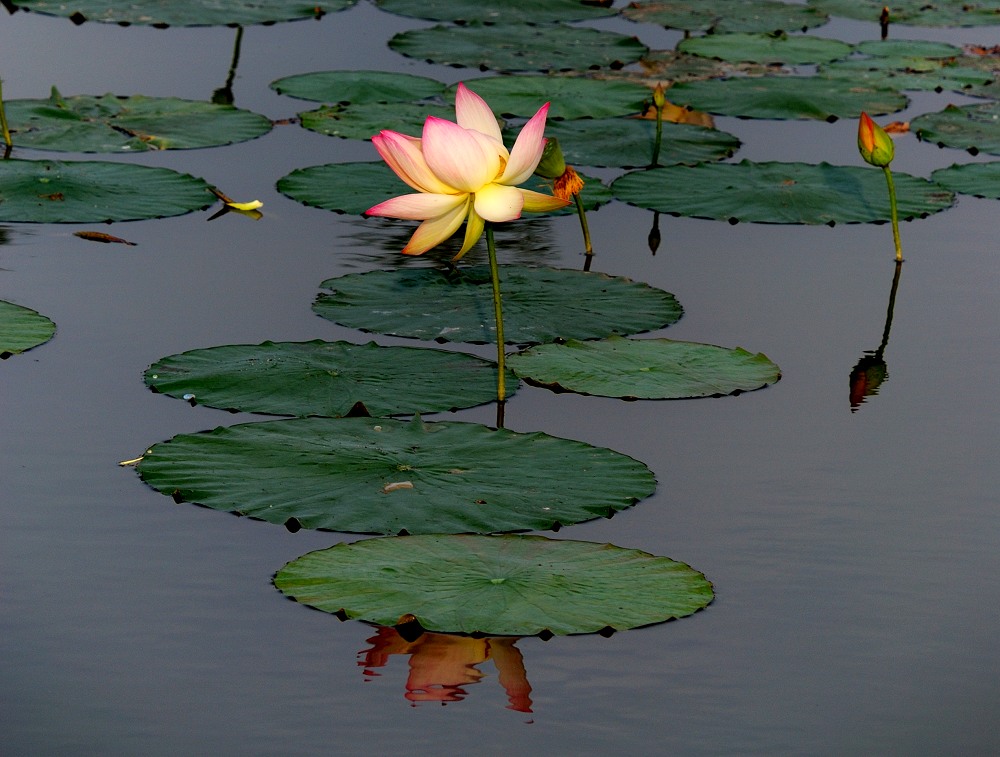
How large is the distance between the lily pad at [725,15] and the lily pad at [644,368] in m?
5.48

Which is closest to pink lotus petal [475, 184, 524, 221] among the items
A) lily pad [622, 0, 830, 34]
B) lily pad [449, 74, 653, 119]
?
lily pad [449, 74, 653, 119]

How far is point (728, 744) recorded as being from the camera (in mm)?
2836

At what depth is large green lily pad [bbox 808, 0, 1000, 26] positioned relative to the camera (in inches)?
407

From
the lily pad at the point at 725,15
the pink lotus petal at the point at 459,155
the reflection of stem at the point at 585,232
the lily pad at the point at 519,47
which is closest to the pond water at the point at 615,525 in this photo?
the reflection of stem at the point at 585,232

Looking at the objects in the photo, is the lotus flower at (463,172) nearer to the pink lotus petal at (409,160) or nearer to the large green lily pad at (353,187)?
the pink lotus petal at (409,160)

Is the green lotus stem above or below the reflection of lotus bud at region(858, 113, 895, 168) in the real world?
below

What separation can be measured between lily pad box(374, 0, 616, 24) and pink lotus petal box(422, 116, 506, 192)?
564 centimetres

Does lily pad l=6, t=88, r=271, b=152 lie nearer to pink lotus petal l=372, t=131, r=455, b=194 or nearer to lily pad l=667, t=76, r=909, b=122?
lily pad l=667, t=76, r=909, b=122

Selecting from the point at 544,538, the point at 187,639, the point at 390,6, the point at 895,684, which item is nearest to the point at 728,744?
the point at 895,684

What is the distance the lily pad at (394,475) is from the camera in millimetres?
3545

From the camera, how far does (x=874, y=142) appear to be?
5.55m

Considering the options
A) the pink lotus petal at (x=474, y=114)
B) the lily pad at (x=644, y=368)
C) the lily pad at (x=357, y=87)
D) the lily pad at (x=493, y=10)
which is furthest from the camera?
the lily pad at (x=493, y=10)

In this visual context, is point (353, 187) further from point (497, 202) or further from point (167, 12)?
point (167, 12)

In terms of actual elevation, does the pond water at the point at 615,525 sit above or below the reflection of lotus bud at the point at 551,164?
below
